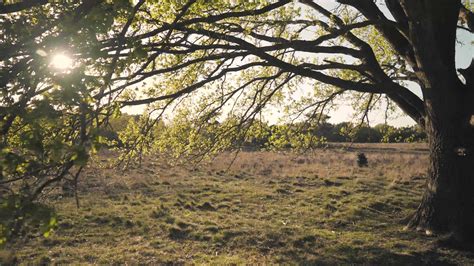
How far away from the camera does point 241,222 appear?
12281 millimetres

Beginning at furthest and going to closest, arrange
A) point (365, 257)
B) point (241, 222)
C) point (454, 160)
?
1. point (241, 222)
2. point (454, 160)
3. point (365, 257)

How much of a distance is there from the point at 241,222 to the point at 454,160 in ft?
19.9

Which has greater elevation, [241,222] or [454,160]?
[454,160]

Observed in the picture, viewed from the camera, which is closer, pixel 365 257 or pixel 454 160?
pixel 365 257

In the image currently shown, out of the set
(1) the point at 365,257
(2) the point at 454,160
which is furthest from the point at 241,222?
(2) the point at 454,160

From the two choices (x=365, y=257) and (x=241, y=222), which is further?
(x=241, y=222)

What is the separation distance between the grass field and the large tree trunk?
714 millimetres

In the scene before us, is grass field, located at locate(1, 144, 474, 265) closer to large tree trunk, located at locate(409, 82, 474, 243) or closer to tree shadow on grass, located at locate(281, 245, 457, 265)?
tree shadow on grass, located at locate(281, 245, 457, 265)

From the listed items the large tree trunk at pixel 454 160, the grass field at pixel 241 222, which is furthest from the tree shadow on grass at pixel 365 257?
the large tree trunk at pixel 454 160

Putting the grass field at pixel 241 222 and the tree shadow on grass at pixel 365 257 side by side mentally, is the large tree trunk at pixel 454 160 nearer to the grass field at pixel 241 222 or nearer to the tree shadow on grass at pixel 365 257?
the grass field at pixel 241 222

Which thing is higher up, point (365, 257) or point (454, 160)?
point (454, 160)

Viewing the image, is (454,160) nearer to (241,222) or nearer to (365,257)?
(365,257)

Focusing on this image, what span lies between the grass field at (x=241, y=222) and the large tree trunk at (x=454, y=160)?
71 cm

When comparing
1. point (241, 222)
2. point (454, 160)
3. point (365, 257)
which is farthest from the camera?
point (241, 222)
